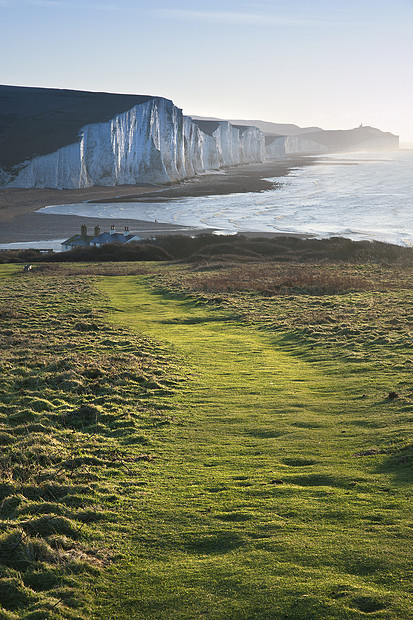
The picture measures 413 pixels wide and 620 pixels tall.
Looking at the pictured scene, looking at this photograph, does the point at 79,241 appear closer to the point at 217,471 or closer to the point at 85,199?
the point at 85,199

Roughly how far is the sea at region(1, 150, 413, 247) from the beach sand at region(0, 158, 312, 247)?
14.7ft

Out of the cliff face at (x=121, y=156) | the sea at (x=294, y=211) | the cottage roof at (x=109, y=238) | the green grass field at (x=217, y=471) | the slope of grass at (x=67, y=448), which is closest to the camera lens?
the green grass field at (x=217, y=471)

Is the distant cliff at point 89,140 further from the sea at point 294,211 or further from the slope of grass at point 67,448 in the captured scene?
the slope of grass at point 67,448

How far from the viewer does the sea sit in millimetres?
79875

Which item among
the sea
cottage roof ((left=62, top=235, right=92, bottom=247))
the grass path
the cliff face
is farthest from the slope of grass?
Answer: the cliff face

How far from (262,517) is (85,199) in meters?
110

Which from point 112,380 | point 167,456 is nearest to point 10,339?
point 112,380

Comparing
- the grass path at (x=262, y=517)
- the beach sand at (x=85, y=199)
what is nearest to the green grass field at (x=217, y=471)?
the grass path at (x=262, y=517)

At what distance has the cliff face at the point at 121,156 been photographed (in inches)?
4668

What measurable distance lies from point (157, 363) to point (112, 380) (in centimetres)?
226

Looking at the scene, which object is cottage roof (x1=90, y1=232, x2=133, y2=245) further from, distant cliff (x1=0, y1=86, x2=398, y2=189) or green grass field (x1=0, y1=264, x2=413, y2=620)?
distant cliff (x1=0, y1=86, x2=398, y2=189)

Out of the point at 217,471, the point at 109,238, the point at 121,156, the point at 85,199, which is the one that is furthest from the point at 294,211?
the point at 217,471

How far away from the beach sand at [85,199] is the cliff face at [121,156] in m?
3.61

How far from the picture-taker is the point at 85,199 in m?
112
